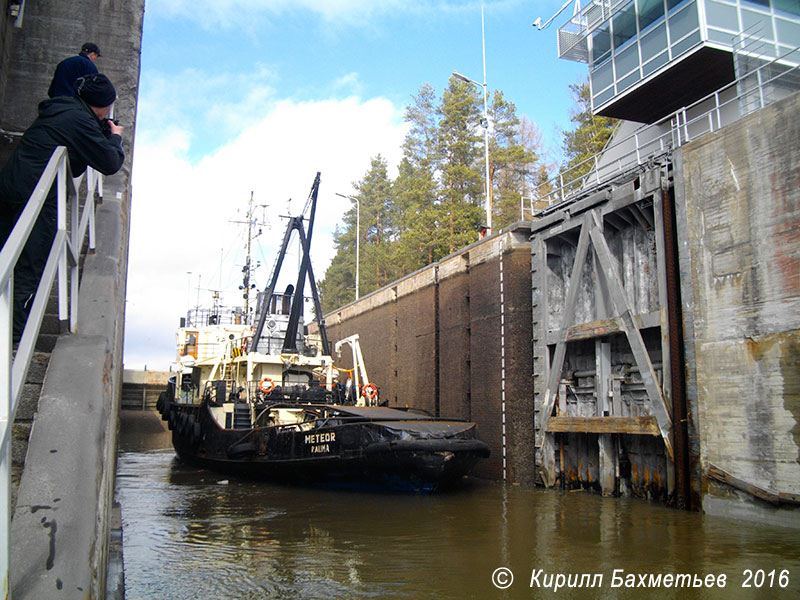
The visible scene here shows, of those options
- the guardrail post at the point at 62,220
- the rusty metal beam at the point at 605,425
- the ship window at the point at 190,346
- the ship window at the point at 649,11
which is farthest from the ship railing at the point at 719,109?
the ship window at the point at 190,346

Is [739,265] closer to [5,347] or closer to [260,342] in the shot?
[5,347]

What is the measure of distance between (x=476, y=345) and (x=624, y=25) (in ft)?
28.7

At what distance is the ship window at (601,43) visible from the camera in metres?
16.7

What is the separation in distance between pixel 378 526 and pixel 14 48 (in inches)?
285

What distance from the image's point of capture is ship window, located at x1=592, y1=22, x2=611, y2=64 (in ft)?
54.8

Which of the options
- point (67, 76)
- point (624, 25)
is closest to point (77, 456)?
point (67, 76)

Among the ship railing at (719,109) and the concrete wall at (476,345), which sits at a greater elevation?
the ship railing at (719,109)

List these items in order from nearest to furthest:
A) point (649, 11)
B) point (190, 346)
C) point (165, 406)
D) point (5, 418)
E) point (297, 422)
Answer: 1. point (5, 418)
2. point (297, 422)
3. point (649, 11)
4. point (165, 406)
5. point (190, 346)

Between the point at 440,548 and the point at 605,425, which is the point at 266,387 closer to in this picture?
the point at 605,425

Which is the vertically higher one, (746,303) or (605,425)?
(746,303)

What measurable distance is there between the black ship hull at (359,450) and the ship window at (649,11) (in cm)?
1044

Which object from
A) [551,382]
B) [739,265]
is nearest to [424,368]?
[551,382]

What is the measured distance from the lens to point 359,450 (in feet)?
→ 39.1

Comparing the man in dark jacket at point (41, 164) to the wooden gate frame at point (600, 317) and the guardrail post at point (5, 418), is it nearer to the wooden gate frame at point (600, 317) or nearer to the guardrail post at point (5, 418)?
the guardrail post at point (5, 418)
